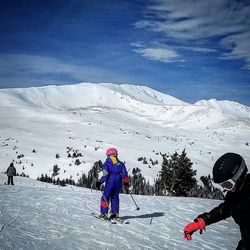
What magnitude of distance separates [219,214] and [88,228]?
5035 millimetres

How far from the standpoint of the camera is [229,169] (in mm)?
3994

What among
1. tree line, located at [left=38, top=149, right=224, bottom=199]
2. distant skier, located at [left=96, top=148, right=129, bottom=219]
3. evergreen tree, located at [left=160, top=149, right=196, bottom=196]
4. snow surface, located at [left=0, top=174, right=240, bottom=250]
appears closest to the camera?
snow surface, located at [left=0, top=174, right=240, bottom=250]

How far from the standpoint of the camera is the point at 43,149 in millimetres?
61938

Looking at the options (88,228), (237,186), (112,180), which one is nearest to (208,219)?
(237,186)

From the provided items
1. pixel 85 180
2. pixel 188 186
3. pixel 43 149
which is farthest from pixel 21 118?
pixel 188 186

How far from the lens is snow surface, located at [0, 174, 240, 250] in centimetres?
716

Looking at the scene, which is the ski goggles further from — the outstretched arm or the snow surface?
the snow surface

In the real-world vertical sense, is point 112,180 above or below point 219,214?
above

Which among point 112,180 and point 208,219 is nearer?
point 208,219

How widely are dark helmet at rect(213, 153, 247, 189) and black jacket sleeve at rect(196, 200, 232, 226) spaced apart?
46 centimetres

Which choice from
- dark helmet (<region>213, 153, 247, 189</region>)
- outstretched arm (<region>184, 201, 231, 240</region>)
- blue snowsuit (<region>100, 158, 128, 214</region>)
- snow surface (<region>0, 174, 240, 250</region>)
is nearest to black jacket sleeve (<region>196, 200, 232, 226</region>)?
outstretched arm (<region>184, 201, 231, 240</region>)

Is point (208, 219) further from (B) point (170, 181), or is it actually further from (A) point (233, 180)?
(B) point (170, 181)

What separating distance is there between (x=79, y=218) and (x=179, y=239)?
10.00ft

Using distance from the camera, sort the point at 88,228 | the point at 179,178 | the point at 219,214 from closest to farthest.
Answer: the point at 219,214, the point at 88,228, the point at 179,178
